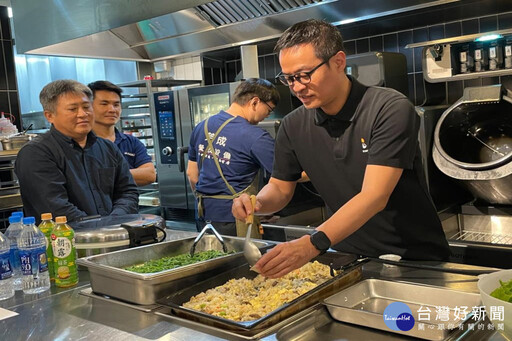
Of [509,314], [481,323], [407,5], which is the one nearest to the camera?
[509,314]

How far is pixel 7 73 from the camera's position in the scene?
6.74m

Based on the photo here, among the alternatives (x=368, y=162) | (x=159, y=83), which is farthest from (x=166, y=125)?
(x=368, y=162)

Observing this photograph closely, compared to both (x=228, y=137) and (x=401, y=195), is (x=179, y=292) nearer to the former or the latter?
(x=401, y=195)

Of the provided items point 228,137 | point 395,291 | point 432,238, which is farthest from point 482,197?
point 395,291

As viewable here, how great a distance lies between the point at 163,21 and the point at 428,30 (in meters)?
2.26

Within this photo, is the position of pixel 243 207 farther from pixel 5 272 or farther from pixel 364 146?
pixel 5 272

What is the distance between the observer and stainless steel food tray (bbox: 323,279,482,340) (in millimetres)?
1234

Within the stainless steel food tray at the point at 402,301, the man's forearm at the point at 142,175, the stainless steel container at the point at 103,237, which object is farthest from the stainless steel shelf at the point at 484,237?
the man's forearm at the point at 142,175

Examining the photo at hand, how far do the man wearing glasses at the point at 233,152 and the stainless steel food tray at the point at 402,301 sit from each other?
1.64 metres

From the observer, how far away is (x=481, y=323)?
4.03 ft

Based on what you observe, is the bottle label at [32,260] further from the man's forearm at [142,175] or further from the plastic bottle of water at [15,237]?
the man's forearm at [142,175]

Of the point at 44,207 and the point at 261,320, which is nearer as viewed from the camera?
the point at 261,320

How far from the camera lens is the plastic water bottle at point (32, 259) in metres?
1.81

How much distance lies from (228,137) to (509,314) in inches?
91.8
